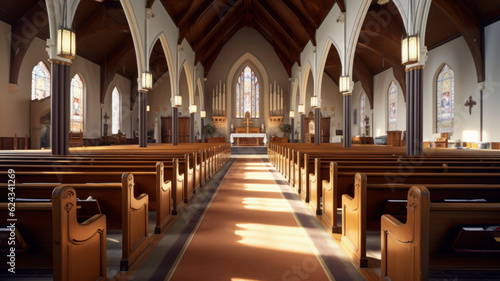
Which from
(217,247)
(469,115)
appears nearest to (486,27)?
(469,115)

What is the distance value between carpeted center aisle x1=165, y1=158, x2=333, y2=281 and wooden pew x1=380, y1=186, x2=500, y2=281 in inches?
29.6

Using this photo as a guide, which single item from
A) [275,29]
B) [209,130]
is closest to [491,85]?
[275,29]

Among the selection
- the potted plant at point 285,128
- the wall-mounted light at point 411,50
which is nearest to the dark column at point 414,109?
the wall-mounted light at point 411,50

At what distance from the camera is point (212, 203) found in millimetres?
4973

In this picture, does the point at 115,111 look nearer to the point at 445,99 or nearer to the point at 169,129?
the point at 169,129

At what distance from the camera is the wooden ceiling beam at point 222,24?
54.4 feet

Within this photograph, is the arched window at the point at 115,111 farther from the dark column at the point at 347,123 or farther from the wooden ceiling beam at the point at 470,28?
the wooden ceiling beam at the point at 470,28

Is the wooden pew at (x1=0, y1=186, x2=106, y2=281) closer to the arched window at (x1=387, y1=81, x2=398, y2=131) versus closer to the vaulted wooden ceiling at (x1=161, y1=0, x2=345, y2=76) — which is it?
the vaulted wooden ceiling at (x1=161, y1=0, x2=345, y2=76)

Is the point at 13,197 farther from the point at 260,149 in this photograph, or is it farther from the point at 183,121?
the point at 183,121

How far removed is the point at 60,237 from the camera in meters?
1.62

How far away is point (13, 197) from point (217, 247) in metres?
1.81

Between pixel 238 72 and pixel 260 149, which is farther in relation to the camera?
pixel 238 72

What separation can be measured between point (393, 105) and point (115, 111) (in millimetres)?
17230

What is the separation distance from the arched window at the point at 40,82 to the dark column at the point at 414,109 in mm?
14008
